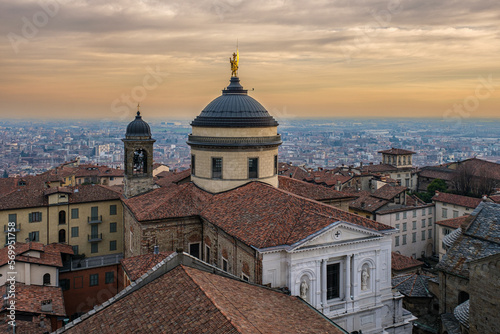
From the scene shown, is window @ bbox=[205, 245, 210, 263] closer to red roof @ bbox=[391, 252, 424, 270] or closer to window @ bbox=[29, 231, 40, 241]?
window @ bbox=[29, 231, 40, 241]

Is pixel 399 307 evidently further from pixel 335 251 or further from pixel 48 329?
pixel 48 329

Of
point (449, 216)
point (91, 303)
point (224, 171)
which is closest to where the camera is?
point (224, 171)

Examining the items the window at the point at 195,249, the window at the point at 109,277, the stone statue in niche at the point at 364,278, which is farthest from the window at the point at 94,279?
the stone statue in niche at the point at 364,278

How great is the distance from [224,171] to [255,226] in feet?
24.5

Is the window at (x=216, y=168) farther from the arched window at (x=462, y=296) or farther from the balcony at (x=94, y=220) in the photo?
the arched window at (x=462, y=296)

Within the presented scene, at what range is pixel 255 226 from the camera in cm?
2000

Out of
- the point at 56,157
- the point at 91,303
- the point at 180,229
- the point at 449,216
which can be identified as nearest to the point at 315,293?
the point at 180,229

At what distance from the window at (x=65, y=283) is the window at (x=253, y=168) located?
15.4 meters

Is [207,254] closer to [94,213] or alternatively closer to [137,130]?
[137,130]

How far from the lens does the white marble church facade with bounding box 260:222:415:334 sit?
18.2 m

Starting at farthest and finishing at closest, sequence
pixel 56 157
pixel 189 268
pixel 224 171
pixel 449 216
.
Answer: pixel 56 157 < pixel 449 216 < pixel 224 171 < pixel 189 268

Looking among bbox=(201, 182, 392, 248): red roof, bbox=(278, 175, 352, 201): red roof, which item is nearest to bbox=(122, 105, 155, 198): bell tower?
bbox=(201, 182, 392, 248): red roof

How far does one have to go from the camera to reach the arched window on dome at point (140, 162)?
30938 millimetres

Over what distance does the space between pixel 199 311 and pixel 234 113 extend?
56.7 feet
